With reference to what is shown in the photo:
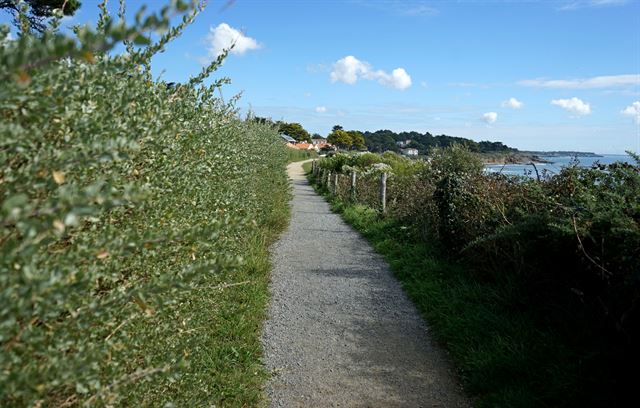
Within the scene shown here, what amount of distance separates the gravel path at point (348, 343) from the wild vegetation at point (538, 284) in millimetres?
301

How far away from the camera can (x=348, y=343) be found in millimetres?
5418

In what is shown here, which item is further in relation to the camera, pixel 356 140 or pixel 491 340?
pixel 356 140

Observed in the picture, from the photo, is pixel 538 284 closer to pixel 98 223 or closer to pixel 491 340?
pixel 491 340

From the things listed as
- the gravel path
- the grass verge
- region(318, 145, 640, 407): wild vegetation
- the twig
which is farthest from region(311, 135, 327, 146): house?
the twig

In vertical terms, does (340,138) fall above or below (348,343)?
above

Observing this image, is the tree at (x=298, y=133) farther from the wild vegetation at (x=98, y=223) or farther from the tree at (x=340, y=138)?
the wild vegetation at (x=98, y=223)

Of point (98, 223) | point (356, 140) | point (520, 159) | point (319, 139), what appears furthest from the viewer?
point (319, 139)

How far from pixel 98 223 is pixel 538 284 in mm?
4488

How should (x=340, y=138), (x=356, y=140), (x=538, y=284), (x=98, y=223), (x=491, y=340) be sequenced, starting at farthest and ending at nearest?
(x=356, y=140)
(x=340, y=138)
(x=538, y=284)
(x=491, y=340)
(x=98, y=223)

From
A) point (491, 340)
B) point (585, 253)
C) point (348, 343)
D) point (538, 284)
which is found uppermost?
point (585, 253)

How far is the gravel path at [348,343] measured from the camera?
171 inches

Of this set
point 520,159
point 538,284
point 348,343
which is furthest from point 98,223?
point 520,159

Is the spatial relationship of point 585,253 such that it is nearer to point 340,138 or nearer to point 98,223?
point 98,223

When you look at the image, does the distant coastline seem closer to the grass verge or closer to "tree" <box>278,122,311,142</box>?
the grass verge
